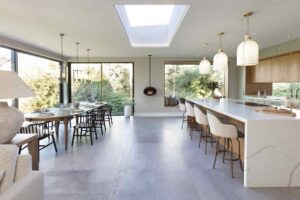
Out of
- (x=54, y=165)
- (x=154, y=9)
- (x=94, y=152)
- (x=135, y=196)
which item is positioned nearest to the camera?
(x=135, y=196)

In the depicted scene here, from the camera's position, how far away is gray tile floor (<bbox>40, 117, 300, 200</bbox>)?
113 inches

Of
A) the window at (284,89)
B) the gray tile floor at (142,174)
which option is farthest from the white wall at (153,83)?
the gray tile floor at (142,174)

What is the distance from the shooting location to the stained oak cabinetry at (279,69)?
6496mm

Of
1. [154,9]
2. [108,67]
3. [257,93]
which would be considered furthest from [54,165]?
[257,93]

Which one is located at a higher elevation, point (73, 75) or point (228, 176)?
point (73, 75)

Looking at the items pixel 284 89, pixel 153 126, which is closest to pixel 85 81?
pixel 153 126

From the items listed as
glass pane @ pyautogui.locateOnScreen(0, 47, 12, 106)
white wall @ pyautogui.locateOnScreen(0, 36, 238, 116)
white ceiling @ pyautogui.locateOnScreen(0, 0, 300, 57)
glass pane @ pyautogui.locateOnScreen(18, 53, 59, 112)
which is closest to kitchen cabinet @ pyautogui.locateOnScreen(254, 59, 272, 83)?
white ceiling @ pyautogui.locateOnScreen(0, 0, 300, 57)

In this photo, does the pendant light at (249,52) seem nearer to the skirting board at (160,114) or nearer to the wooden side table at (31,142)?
the wooden side table at (31,142)

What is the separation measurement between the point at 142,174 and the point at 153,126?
165 inches

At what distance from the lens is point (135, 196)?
2.81 m

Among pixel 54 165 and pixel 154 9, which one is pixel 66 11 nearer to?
pixel 54 165

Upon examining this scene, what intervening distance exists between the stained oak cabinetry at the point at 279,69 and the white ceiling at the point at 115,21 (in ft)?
2.17

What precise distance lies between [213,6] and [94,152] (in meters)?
3.32

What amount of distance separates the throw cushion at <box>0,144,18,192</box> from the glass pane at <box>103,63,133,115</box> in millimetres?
8382
